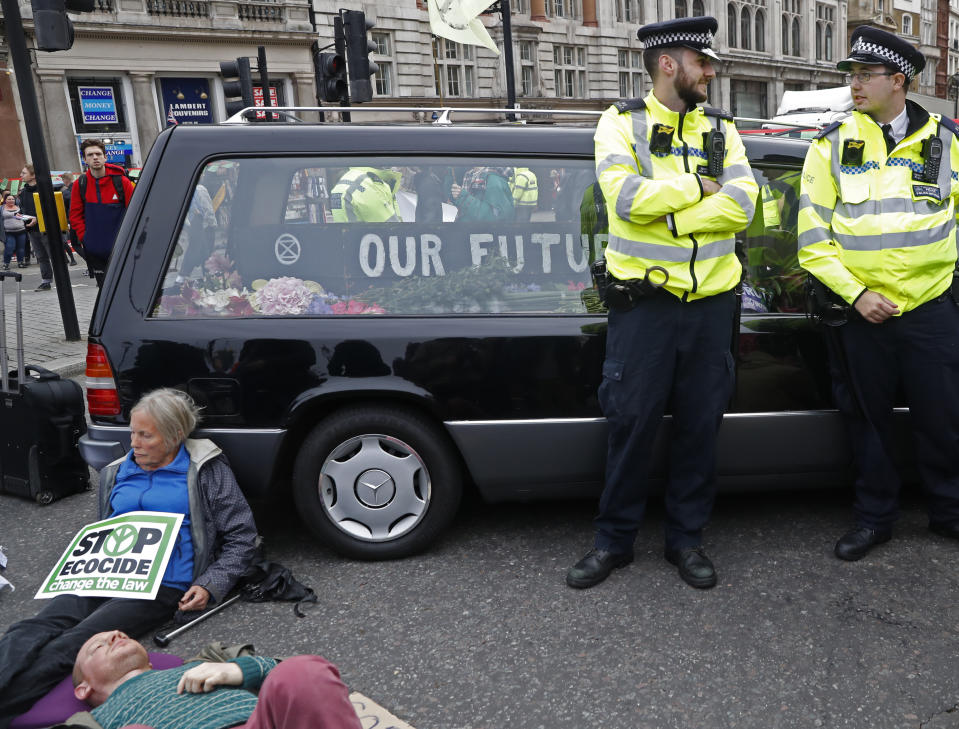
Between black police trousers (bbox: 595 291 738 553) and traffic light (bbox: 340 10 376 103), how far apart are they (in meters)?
8.46

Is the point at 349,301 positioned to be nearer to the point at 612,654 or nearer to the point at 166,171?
the point at 166,171

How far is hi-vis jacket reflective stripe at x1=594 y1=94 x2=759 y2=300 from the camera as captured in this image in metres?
3.13

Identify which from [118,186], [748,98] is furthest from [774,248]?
[748,98]

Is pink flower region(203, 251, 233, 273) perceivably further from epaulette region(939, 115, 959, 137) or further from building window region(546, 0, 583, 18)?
building window region(546, 0, 583, 18)

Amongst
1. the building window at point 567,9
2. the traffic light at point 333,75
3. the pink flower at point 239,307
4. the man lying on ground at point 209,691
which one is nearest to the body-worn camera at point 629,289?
the pink flower at point 239,307

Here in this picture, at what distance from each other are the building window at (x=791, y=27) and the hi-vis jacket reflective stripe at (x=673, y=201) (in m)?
56.5

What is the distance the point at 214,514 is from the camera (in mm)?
3457

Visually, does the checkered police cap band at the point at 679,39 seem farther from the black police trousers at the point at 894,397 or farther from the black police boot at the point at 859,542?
the black police boot at the point at 859,542

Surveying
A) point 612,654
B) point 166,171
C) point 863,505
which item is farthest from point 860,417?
point 166,171

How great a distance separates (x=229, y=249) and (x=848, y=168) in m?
2.35

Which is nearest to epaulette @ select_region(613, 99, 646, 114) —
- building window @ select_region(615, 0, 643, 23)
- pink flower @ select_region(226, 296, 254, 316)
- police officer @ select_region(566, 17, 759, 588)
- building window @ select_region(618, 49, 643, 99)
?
police officer @ select_region(566, 17, 759, 588)

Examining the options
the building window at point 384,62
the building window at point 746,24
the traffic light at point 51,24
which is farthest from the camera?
the building window at point 746,24

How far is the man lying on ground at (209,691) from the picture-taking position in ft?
6.41

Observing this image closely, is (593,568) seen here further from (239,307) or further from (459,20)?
(459,20)
